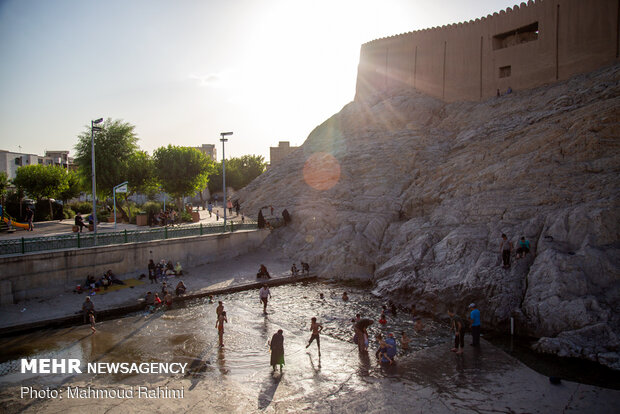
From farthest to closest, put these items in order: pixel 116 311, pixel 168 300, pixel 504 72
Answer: pixel 504 72
pixel 168 300
pixel 116 311

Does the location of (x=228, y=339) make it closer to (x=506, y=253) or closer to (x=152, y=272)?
(x=152, y=272)

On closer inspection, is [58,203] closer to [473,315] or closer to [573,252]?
[473,315]

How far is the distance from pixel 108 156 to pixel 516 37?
36.2 metres

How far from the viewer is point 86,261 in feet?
66.4

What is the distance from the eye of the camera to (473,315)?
1354 centimetres

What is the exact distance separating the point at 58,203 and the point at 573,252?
42.6 metres

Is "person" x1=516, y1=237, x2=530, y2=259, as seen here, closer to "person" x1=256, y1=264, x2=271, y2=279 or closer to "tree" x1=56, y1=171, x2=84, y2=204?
"person" x1=256, y1=264, x2=271, y2=279

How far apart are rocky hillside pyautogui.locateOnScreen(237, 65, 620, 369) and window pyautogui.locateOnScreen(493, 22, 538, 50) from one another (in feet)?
16.5

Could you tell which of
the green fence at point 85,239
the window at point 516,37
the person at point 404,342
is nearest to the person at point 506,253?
the person at point 404,342

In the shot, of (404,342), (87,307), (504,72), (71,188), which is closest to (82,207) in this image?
(71,188)

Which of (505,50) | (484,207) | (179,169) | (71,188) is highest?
(505,50)

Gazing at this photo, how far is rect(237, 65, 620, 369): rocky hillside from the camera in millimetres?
15195

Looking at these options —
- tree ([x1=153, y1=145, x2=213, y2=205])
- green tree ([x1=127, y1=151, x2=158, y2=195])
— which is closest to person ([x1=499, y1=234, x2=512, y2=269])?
tree ([x1=153, y1=145, x2=213, y2=205])

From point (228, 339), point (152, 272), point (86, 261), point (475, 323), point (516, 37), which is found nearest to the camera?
point (475, 323)
